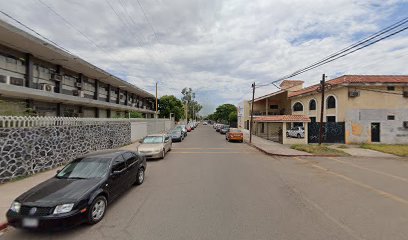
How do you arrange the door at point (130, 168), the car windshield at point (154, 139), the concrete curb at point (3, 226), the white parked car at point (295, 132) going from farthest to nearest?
the white parked car at point (295, 132)
the car windshield at point (154, 139)
the door at point (130, 168)
the concrete curb at point (3, 226)

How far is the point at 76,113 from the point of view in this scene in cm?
2381

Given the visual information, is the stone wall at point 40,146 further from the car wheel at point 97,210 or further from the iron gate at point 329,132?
the iron gate at point 329,132

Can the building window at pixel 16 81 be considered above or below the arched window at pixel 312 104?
above

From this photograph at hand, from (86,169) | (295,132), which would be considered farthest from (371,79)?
(86,169)

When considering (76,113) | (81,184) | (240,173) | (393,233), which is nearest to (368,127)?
(240,173)

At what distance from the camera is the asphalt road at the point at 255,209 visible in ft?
15.4

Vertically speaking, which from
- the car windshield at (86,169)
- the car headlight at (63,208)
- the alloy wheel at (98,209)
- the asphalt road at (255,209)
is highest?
the car windshield at (86,169)

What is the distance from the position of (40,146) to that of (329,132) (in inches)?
947

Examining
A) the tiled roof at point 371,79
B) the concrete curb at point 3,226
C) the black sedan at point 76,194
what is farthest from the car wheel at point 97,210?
the tiled roof at point 371,79

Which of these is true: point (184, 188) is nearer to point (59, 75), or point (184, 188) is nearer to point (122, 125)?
point (122, 125)

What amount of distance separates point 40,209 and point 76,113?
21.6 meters

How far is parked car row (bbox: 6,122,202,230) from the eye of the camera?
4547 millimetres

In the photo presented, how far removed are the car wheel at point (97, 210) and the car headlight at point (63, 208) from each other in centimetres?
45

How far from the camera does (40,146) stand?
9.93 metres
